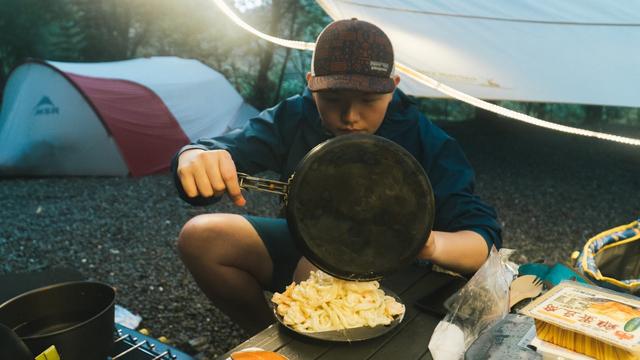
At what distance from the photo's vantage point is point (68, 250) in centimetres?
390

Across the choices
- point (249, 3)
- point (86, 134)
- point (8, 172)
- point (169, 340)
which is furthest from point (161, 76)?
point (169, 340)

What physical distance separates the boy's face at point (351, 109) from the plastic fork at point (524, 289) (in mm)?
819

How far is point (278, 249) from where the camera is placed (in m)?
2.00

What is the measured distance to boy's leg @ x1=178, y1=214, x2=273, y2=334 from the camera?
1.85m

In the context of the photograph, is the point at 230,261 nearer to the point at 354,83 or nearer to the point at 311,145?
the point at 311,145

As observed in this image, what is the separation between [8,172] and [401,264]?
6893 mm

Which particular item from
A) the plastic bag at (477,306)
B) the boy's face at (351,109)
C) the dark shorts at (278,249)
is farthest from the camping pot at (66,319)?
the boy's face at (351,109)

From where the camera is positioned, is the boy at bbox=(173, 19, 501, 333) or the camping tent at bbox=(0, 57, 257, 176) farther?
the camping tent at bbox=(0, 57, 257, 176)

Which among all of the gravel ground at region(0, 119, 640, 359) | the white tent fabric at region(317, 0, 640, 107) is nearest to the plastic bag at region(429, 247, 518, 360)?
the gravel ground at region(0, 119, 640, 359)

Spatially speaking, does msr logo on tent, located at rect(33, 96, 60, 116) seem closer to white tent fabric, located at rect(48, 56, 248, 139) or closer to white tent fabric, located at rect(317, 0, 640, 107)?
white tent fabric, located at rect(48, 56, 248, 139)

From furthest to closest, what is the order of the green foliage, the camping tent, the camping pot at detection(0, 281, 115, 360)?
the green foliage → the camping tent → the camping pot at detection(0, 281, 115, 360)

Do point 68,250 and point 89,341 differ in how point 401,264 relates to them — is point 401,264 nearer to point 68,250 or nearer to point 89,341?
point 89,341

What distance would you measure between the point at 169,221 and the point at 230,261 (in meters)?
3.17

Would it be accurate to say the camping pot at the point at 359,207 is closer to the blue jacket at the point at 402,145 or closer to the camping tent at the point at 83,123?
the blue jacket at the point at 402,145
